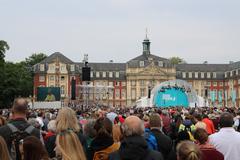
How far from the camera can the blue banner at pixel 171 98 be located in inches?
2452

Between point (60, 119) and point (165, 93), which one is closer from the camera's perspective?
point (60, 119)

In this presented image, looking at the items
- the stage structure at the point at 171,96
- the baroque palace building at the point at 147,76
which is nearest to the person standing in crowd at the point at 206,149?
the stage structure at the point at 171,96

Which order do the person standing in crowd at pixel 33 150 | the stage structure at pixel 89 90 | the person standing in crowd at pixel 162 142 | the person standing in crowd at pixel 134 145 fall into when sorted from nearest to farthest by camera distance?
the person standing in crowd at pixel 33 150
the person standing in crowd at pixel 134 145
the person standing in crowd at pixel 162 142
the stage structure at pixel 89 90

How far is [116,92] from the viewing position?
136875mm

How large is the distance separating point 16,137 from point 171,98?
56.1m

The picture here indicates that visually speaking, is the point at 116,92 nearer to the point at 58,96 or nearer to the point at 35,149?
the point at 58,96

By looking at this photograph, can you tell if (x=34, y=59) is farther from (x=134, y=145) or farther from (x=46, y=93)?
(x=134, y=145)

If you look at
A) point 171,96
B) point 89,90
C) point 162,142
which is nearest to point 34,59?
point 89,90

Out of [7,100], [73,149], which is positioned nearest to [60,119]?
[73,149]

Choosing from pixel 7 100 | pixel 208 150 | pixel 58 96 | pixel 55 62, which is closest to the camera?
pixel 208 150

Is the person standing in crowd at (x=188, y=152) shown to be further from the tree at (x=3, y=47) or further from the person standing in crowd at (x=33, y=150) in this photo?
the tree at (x=3, y=47)

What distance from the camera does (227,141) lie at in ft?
28.3

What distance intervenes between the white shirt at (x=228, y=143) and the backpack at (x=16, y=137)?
3.05 meters

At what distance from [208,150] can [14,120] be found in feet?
8.52
